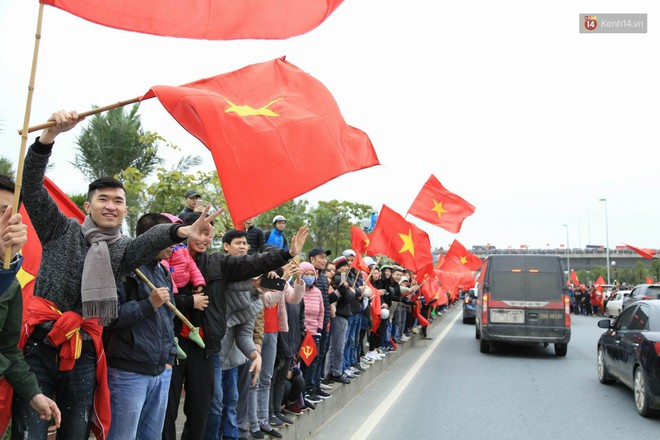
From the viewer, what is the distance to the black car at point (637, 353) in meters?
8.09

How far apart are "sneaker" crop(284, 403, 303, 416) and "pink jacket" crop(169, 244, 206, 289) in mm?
2698

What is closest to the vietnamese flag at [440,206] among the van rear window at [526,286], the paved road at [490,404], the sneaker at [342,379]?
the van rear window at [526,286]

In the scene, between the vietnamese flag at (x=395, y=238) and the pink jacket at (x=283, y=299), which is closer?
the pink jacket at (x=283, y=299)

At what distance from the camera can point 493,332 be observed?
14.9 metres

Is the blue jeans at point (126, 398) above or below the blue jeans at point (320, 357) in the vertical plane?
→ above

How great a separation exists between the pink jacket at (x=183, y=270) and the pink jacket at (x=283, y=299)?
1362 mm

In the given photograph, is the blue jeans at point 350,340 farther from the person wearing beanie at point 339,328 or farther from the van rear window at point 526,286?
the van rear window at point 526,286

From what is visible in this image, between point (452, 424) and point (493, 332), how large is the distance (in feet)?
25.1

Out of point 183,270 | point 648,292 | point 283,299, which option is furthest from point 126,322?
point 648,292

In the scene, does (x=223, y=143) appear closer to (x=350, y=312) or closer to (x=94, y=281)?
(x=94, y=281)

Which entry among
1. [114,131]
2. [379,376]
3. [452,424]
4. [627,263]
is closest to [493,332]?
[379,376]

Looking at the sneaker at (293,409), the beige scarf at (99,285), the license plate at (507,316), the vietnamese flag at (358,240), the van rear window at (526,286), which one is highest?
the vietnamese flag at (358,240)

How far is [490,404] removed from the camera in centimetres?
891

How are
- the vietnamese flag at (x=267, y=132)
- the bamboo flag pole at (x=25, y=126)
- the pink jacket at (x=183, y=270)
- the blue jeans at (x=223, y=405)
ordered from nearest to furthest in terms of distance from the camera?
the bamboo flag pole at (x=25, y=126), the vietnamese flag at (x=267, y=132), the pink jacket at (x=183, y=270), the blue jeans at (x=223, y=405)
